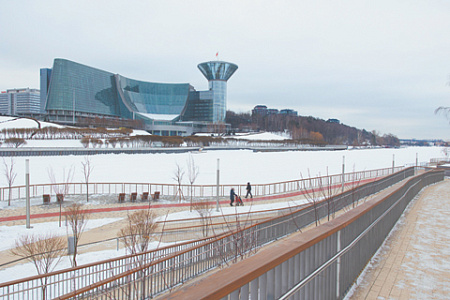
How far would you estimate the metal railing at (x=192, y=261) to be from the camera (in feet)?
21.0

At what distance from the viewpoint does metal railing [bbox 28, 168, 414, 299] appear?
6.40 m

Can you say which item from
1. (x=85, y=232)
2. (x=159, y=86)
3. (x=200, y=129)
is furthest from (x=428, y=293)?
(x=159, y=86)

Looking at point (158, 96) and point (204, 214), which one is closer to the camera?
point (204, 214)

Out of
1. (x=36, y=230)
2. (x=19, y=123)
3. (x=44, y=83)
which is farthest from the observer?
(x=44, y=83)

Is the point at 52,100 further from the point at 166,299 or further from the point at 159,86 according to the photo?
the point at 166,299

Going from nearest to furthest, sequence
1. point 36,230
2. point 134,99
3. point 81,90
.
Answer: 1. point 36,230
2. point 81,90
3. point 134,99

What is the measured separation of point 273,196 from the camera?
78.2 feet

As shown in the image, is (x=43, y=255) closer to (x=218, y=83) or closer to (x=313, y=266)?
(x=313, y=266)

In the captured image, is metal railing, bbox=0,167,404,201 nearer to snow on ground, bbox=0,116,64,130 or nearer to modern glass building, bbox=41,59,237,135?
snow on ground, bbox=0,116,64,130

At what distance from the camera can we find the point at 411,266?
6.30m

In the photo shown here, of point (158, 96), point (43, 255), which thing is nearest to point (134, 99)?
point (158, 96)

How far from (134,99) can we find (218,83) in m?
39.4

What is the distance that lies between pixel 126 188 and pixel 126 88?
127556mm

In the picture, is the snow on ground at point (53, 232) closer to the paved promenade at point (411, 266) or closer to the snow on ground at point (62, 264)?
the snow on ground at point (62, 264)
